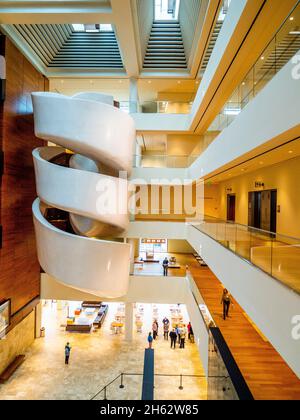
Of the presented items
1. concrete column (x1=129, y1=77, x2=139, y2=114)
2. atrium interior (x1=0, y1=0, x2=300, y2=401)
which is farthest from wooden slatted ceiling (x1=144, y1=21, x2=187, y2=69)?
concrete column (x1=129, y1=77, x2=139, y2=114)

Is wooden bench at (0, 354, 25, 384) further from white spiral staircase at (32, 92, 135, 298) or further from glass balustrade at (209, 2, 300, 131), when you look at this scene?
glass balustrade at (209, 2, 300, 131)

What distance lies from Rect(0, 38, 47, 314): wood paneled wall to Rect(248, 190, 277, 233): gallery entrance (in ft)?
26.3

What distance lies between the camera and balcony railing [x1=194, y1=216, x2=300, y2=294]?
360 cm

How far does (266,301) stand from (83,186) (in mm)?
5721

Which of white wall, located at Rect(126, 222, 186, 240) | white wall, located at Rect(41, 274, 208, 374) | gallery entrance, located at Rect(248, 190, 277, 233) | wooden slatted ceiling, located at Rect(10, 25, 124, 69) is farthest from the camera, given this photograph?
white wall, located at Rect(126, 222, 186, 240)

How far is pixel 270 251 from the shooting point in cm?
407

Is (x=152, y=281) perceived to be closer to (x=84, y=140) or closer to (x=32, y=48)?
(x=84, y=140)

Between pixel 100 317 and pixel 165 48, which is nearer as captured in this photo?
pixel 165 48

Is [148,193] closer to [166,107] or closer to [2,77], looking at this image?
[166,107]

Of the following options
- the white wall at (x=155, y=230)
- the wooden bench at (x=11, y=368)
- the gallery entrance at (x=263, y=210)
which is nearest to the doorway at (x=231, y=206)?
the gallery entrance at (x=263, y=210)

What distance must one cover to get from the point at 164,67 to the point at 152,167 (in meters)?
4.10

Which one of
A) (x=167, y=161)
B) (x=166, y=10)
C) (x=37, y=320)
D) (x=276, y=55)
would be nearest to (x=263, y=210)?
(x=167, y=161)

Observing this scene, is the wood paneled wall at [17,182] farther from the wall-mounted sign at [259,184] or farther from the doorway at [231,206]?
the doorway at [231,206]

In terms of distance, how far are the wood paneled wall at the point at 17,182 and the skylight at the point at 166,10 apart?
5.04 metres
